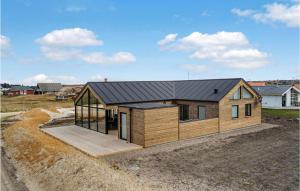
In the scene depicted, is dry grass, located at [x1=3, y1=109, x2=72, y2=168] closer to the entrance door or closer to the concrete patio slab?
the concrete patio slab

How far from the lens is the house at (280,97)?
42.5m

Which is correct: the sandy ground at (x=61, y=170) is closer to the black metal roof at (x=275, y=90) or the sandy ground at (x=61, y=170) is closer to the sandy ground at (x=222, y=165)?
the sandy ground at (x=222, y=165)

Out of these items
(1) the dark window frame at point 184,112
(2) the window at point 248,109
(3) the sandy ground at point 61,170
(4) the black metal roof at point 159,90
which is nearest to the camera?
(3) the sandy ground at point 61,170

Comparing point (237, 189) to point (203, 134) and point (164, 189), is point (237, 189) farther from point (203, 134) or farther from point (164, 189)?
point (203, 134)

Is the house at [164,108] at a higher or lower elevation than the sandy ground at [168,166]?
higher

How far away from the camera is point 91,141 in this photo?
60.9 feet

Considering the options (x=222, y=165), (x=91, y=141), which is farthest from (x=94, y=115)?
(x=222, y=165)

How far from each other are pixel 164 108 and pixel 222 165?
5.56m

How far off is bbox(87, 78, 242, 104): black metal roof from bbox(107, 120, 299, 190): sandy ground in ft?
18.3

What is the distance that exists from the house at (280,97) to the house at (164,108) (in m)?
19.3

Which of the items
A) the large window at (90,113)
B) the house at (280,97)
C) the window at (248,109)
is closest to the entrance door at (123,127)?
the large window at (90,113)

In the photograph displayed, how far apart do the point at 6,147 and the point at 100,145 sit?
712cm

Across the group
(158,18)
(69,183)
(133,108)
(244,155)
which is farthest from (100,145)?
(158,18)

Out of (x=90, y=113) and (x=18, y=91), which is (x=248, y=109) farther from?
(x=18, y=91)
